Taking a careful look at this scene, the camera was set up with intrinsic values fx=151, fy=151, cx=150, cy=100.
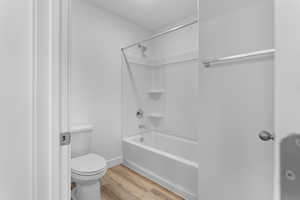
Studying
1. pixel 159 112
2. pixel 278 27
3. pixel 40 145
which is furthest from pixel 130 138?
pixel 278 27

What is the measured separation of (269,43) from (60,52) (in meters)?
1.28

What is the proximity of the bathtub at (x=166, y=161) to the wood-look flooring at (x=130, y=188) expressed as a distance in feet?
0.28

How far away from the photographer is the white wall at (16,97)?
27.2 inches

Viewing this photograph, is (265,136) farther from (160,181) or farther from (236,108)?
(160,181)

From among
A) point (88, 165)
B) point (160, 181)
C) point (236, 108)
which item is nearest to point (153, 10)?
point (236, 108)

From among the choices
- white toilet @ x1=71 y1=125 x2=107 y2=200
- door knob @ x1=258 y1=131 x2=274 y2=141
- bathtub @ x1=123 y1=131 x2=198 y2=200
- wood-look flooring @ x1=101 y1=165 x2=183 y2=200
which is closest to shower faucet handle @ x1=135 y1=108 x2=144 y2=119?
bathtub @ x1=123 y1=131 x2=198 y2=200

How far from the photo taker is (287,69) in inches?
8.7

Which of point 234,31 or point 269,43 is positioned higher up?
point 234,31

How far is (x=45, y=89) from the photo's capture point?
2.29ft

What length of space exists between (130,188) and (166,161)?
0.57 metres

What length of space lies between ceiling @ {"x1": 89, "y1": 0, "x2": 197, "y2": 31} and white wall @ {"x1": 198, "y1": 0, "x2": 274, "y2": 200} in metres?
1.19

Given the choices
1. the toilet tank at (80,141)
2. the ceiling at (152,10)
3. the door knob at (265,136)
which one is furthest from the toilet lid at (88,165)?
the ceiling at (152,10)

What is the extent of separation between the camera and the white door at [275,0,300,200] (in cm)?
22

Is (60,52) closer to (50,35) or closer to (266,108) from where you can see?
(50,35)
